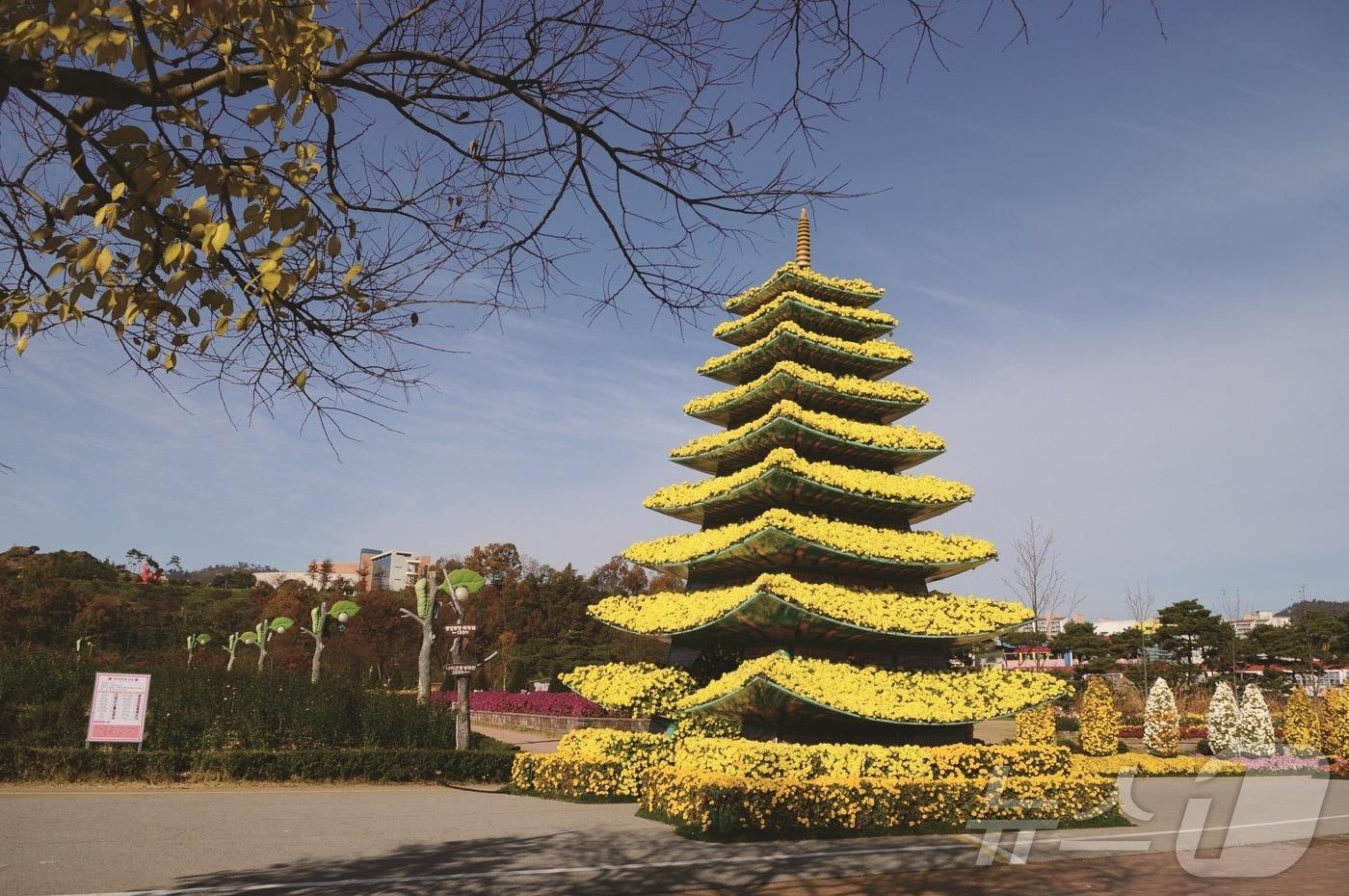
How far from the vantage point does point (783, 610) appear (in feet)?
50.1

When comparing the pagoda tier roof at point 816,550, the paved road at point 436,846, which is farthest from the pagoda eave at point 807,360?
the paved road at point 436,846

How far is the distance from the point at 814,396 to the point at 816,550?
3889 mm

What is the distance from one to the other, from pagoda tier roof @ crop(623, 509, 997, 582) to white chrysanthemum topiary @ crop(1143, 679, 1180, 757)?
1432 centimetres

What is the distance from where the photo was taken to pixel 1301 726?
2838 cm

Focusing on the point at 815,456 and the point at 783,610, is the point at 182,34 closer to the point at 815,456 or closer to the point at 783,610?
the point at 783,610

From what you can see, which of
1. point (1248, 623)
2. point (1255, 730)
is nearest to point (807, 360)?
point (1255, 730)

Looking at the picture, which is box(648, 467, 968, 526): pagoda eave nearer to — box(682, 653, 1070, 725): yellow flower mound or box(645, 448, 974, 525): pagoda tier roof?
box(645, 448, 974, 525): pagoda tier roof

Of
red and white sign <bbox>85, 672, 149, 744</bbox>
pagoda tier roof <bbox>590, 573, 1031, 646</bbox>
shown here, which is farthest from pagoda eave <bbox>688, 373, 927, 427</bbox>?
red and white sign <bbox>85, 672, 149, 744</bbox>

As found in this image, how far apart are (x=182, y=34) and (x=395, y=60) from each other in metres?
1.24

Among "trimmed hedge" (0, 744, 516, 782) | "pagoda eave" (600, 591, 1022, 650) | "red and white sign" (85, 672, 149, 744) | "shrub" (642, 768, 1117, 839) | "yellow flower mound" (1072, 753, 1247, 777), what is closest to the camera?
"shrub" (642, 768, 1117, 839)

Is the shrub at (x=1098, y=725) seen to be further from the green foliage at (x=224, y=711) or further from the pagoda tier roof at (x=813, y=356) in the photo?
the green foliage at (x=224, y=711)

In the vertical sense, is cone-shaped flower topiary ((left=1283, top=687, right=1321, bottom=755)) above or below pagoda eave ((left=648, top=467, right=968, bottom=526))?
below

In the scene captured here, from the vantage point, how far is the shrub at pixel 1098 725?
89.8ft

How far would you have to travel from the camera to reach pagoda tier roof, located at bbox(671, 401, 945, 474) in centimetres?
1769
